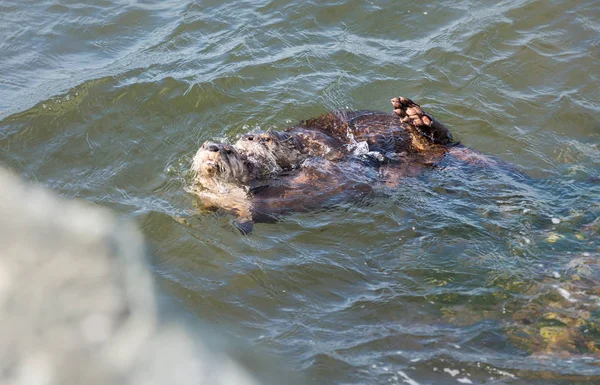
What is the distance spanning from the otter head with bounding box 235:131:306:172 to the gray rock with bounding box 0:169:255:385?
1203 millimetres

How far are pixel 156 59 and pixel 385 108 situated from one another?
9.81ft

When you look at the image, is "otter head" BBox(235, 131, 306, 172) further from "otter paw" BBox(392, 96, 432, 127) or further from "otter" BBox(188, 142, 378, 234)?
"otter paw" BBox(392, 96, 432, 127)

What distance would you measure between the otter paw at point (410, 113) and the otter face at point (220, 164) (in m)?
1.51

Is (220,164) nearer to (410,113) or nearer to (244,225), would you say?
(244,225)

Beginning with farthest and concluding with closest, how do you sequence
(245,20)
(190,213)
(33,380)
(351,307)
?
(245,20)
(190,213)
(351,307)
(33,380)

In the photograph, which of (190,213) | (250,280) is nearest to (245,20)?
(190,213)

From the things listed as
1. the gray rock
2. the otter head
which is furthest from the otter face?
the gray rock

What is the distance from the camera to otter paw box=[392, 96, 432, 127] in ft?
20.3

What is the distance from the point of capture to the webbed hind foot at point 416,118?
619 centimetres

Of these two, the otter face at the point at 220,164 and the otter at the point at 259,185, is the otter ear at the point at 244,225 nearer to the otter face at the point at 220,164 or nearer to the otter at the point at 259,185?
the otter at the point at 259,185

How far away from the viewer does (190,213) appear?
5.94 m

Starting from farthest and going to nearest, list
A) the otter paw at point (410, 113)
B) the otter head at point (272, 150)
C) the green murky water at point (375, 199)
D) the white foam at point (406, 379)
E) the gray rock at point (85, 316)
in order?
the otter paw at point (410, 113) → the otter head at point (272, 150) → the green murky water at point (375, 199) → the white foam at point (406, 379) → the gray rock at point (85, 316)

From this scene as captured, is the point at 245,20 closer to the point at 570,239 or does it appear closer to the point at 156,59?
the point at 156,59

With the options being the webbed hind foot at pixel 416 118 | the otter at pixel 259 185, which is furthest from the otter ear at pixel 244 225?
the webbed hind foot at pixel 416 118
